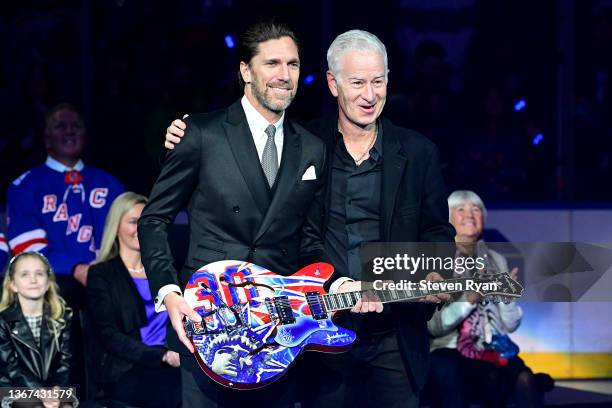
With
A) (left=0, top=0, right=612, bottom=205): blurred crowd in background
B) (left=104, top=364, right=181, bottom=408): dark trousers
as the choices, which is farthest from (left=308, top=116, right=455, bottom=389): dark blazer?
(left=0, top=0, right=612, bottom=205): blurred crowd in background

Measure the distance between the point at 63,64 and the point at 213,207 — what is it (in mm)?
4568

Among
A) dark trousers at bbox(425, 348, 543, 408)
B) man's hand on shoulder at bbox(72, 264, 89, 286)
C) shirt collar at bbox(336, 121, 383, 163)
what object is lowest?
dark trousers at bbox(425, 348, 543, 408)

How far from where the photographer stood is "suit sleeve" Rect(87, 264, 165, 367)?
6.89 meters

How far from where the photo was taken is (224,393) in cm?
455

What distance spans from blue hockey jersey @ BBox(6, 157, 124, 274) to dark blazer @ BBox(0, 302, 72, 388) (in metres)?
0.72

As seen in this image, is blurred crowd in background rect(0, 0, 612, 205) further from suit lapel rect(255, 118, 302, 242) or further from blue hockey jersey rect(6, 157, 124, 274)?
suit lapel rect(255, 118, 302, 242)

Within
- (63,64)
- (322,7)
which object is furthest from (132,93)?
(322,7)

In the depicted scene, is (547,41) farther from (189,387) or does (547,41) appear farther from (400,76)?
(189,387)

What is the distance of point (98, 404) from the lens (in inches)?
270

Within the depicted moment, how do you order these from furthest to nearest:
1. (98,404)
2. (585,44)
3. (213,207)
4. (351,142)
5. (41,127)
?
(585,44) < (41,127) < (98,404) < (351,142) < (213,207)

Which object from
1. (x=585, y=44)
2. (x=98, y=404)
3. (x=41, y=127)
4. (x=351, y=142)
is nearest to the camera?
(x=351, y=142)

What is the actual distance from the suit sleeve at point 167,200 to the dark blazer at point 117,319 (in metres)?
2.38

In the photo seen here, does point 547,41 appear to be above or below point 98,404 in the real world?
above

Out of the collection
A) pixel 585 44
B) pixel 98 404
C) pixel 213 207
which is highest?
pixel 585 44
